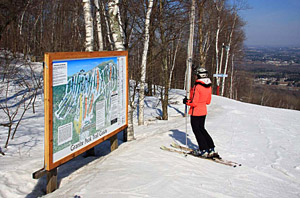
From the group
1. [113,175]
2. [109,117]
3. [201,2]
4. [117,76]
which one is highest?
[201,2]

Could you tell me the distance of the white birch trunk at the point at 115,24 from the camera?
258 inches

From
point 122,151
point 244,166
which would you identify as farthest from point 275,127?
point 122,151

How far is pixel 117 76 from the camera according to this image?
20.6 feet

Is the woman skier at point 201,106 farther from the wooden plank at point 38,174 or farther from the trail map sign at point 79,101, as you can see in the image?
the wooden plank at point 38,174

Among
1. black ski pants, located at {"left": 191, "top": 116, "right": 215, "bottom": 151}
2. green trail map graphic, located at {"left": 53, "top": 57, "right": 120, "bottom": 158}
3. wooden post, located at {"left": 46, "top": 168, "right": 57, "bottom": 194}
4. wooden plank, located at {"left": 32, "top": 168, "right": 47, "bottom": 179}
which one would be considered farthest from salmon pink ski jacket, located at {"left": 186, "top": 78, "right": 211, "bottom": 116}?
wooden plank, located at {"left": 32, "top": 168, "right": 47, "bottom": 179}

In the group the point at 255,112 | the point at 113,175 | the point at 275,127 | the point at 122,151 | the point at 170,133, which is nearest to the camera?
the point at 113,175

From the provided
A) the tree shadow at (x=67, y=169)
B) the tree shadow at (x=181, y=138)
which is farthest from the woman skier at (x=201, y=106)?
the tree shadow at (x=67, y=169)

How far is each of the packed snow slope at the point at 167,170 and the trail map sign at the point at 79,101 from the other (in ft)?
1.87

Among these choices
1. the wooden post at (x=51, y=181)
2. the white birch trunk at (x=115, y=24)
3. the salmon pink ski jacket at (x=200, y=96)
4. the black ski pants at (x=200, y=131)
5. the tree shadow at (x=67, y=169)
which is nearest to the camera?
the wooden post at (x=51, y=181)

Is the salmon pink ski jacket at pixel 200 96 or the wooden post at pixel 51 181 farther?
the salmon pink ski jacket at pixel 200 96

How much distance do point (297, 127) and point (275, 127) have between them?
926 millimetres

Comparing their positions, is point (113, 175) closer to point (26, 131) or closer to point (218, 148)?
point (218, 148)

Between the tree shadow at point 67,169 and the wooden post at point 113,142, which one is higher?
the wooden post at point 113,142

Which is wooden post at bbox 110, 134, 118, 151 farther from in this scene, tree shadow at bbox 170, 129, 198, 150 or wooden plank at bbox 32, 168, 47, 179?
wooden plank at bbox 32, 168, 47, 179
